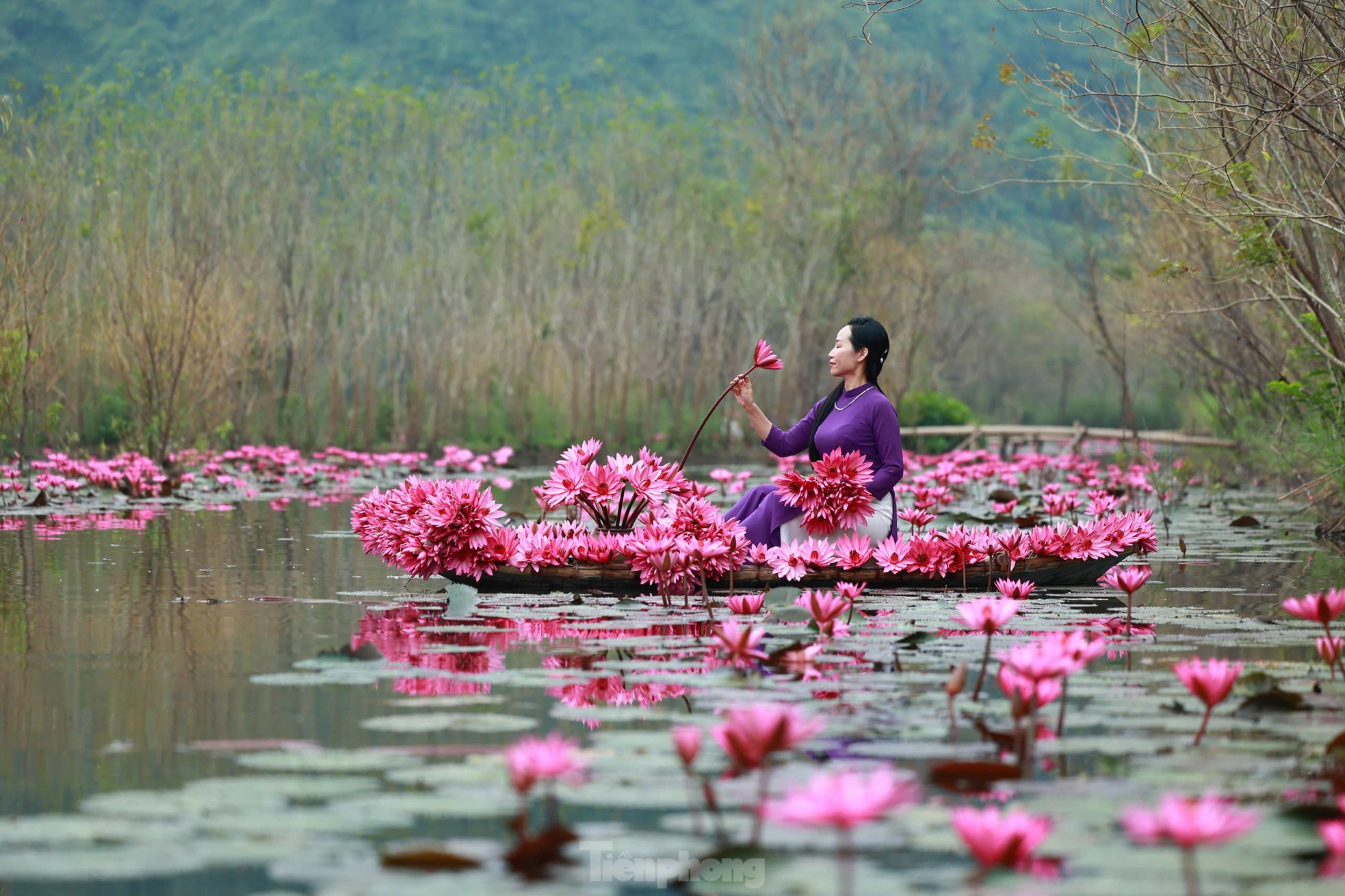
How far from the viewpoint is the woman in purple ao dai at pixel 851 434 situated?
731cm

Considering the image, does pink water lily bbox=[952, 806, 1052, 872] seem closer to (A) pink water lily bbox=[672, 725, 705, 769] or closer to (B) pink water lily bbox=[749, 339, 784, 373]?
(A) pink water lily bbox=[672, 725, 705, 769]

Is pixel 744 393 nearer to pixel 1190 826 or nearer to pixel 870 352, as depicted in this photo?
pixel 870 352

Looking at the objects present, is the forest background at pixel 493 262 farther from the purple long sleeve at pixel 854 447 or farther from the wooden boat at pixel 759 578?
the wooden boat at pixel 759 578

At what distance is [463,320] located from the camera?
26125 millimetres

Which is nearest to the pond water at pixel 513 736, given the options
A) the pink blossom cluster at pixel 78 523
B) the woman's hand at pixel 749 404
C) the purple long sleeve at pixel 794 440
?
the woman's hand at pixel 749 404

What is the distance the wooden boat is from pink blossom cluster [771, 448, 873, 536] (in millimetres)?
237

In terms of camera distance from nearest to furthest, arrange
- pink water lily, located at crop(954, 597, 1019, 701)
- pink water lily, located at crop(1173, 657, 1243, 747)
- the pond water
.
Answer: the pond water < pink water lily, located at crop(1173, 657, 1243, 747) < pink water lily, located at crop(954, 597, 1019, 701)

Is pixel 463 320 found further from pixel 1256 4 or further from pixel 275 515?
pixel 1256 4

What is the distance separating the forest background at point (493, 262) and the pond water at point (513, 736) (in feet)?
14.2

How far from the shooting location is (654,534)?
6.43 metres

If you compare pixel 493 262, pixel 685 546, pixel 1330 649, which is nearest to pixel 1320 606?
pixel 1330 649

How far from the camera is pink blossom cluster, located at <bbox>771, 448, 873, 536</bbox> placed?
692cm

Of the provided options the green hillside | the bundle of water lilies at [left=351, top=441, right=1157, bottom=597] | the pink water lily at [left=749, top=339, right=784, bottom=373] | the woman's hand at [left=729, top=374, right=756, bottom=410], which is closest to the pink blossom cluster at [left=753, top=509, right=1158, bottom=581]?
the bundle of water lilies at [left=351, top=441, right=1157, bottom=597]

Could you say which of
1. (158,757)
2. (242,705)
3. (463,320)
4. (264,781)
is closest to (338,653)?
(242,705)
